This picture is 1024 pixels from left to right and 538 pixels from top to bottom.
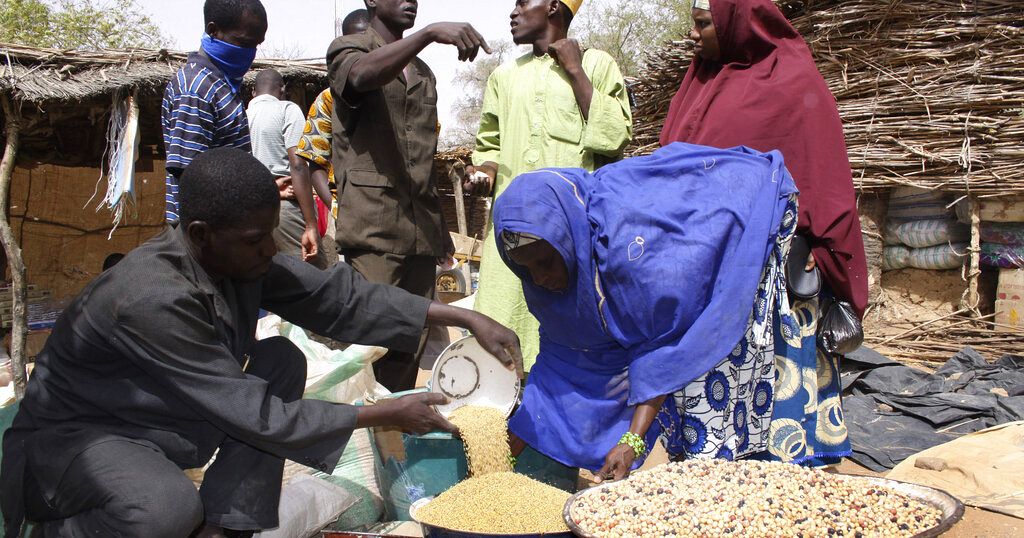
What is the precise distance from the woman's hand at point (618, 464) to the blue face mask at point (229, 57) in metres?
2.18

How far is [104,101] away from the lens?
6410mm

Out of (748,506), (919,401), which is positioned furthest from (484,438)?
(919,401)

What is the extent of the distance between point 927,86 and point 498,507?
5458 millimetres

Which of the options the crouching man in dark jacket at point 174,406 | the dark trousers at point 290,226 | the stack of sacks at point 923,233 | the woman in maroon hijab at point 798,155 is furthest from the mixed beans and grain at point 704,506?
the stack of sacks at point 923,233

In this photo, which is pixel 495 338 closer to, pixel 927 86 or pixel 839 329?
pixel 839 329

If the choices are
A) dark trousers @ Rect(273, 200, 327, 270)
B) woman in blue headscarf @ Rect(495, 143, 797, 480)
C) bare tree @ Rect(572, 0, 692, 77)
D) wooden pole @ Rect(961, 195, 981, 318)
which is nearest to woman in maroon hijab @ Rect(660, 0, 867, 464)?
woman in blue headscarf @ Rect(495, 143, 797, 480)

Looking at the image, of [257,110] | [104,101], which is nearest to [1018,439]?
[257,110]

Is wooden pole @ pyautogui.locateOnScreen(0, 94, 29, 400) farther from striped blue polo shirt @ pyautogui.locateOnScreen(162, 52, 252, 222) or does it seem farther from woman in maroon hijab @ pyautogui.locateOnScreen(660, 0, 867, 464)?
woman in maroon hijab @ pyautogui.locateOnScreen(660, 0, 867, 464)

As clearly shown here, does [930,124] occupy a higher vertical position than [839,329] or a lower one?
higher

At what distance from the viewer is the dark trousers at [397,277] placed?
3.73 m

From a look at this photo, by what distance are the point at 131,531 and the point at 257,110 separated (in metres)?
3.57

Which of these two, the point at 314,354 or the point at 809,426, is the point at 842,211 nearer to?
the point at 809,426

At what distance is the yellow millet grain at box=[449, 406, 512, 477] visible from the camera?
8.86 feet

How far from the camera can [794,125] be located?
3207 millimetres
